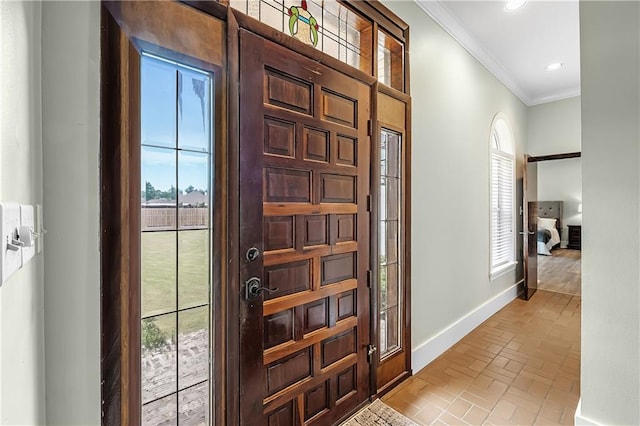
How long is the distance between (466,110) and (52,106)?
3423mm

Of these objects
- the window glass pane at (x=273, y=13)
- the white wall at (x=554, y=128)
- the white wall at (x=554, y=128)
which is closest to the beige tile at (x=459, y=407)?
the window glass pane at (x=273, y=13)

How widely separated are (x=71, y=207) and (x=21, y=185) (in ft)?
0.67

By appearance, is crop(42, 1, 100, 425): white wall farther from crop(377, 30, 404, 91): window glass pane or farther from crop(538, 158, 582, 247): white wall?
crop(538, 158, 582, 247): white wall

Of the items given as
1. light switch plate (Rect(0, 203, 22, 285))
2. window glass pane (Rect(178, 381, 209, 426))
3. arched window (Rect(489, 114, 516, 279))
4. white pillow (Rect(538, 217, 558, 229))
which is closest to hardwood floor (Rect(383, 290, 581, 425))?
arched window (Rect(489, 114, 516, 279))

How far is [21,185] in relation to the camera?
2.52ft

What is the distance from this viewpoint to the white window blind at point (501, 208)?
13.2 feet

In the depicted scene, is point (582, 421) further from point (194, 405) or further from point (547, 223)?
point (547, 223)

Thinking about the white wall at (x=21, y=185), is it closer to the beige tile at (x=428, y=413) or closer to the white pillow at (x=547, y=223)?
the beige tile at (x=428, y=413)

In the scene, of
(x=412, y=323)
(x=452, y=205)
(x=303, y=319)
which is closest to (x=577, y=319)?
(x=452, y=205)

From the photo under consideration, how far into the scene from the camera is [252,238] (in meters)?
1.43

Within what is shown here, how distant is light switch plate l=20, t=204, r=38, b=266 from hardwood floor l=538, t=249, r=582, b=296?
5.51 metres

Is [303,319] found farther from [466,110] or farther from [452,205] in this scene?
[466,110]

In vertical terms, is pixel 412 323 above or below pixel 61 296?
below

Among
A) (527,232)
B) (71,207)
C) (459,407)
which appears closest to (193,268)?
(71,207)
